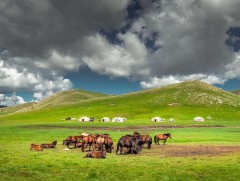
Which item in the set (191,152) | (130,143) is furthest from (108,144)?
(191,152)

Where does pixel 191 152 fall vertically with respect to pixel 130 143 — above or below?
below

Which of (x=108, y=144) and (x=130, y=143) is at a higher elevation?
(x=130, y=143)

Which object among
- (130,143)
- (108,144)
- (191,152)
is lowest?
(191,152)

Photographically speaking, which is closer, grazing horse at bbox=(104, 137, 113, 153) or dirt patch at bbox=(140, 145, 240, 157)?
dirt patch at bbox=(140, 145, 240, 157)

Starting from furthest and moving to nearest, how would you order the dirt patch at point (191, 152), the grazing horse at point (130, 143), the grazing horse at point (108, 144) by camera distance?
the grazing horse at point (108, 144) → the grazing horse at point (130, 143) → the dirt patch at point (191, 152)

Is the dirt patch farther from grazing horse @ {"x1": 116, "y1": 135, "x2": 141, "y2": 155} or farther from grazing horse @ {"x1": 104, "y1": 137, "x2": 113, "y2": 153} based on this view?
grazing horse @ {"x1": 104, "y1": 137, "x2": 113, "y2": 153}

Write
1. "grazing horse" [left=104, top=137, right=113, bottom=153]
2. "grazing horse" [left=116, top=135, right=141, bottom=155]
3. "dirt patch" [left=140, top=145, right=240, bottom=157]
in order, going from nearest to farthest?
1. "dirt patch" [left=140, top=145, right=240, bottom=157]
2. "grazing horse" [left=116, top=135, right=141, bottom=155]
3. "grazing horse" [left=104, top=137, right=113, bottom=153]

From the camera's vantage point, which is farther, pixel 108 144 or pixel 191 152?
pixel 108 144

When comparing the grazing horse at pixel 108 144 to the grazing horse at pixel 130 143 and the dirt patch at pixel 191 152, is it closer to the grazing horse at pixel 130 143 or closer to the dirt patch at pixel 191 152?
the grazing horse at pixel 130 143

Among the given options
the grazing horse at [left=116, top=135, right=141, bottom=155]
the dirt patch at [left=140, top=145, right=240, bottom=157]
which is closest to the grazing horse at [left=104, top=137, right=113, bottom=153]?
the grazing horse at [left=116, top=135, right=141, bottom=155]

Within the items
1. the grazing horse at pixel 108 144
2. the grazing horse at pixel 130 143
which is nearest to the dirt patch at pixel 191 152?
the grazing horse at pixel 130 143

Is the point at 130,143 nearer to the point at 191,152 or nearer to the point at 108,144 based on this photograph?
the point at 108,144

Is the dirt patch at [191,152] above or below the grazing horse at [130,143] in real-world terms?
below

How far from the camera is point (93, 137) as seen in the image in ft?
116
